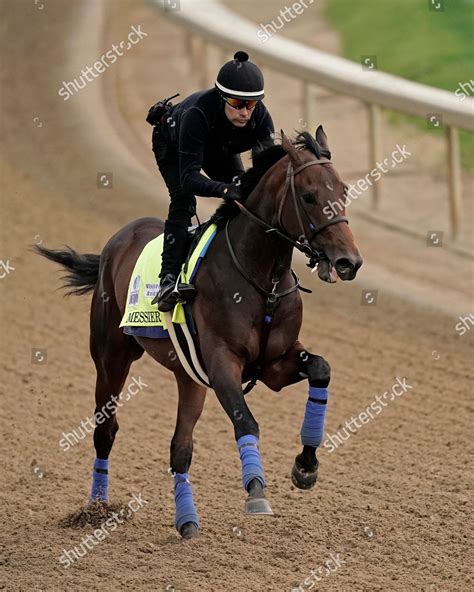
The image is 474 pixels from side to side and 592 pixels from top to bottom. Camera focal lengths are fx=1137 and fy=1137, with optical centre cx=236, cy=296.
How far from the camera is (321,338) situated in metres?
11.1

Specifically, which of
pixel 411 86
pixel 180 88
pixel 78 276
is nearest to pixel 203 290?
pixel 78 276

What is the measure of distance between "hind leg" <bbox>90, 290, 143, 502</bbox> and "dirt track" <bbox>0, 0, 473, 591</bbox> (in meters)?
0.30

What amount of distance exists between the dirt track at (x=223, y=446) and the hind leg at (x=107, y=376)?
0.30 m

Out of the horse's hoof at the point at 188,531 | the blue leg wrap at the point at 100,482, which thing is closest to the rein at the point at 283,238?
the horse's hoof at the point at 188,531

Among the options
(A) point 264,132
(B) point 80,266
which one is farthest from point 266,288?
(B) point 80,266

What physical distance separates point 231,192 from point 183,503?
Result: 6.32ft

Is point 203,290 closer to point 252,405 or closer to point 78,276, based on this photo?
point 78,276

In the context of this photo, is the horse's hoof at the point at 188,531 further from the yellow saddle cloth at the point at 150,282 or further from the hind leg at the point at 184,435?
the yellow saddle cloth at the point at 150,282

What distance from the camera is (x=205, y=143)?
21.4ft

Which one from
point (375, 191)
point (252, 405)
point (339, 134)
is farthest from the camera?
point (339, 134)

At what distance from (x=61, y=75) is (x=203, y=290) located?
13168 mm

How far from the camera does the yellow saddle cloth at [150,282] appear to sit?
21.3ft

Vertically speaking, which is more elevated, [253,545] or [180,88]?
[253,545]

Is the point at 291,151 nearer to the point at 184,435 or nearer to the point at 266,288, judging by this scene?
the point at 266,288
